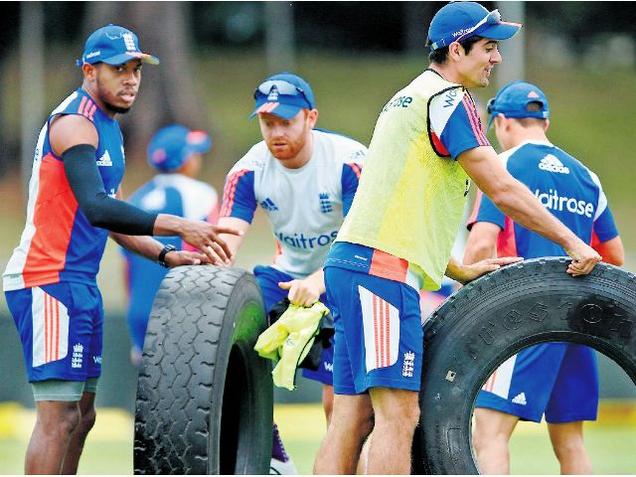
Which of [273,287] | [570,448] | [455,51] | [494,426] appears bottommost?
[570,448]

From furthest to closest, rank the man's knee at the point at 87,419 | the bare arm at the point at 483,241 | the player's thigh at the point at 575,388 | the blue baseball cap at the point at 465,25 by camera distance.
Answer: the player's thigh at the point at 575,388 → the bare arm at the point at 483,241 → the man's knee at the point at 87,419 → the blue baseball cap at the point at 465,25

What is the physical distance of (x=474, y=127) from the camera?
5.40 meters

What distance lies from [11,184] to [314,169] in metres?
12.8

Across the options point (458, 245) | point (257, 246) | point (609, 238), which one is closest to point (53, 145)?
point (609, 238)

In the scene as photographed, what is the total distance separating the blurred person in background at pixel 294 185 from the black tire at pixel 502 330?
1542mm

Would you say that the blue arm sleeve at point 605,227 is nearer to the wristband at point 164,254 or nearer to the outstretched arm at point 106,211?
the outstretched arm at point 106,211

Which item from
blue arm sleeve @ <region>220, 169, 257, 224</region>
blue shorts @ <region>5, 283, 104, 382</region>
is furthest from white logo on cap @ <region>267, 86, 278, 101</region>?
blue shorts @ <region>5, 283, 104, 382</region>

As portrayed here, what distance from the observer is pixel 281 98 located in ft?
22.9

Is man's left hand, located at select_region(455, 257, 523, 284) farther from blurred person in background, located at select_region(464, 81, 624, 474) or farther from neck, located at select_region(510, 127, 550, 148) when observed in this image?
neck, located at select_region(510, 127, 550, 148)

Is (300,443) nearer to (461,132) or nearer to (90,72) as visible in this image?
(90,72)

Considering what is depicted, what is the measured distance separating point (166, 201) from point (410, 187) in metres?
4.87

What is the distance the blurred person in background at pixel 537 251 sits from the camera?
6859 mm

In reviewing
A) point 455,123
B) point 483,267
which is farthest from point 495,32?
point 483,267

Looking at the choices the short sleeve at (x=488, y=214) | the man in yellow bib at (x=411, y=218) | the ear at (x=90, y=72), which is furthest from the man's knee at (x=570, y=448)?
the ear at (x=90, y=72)
